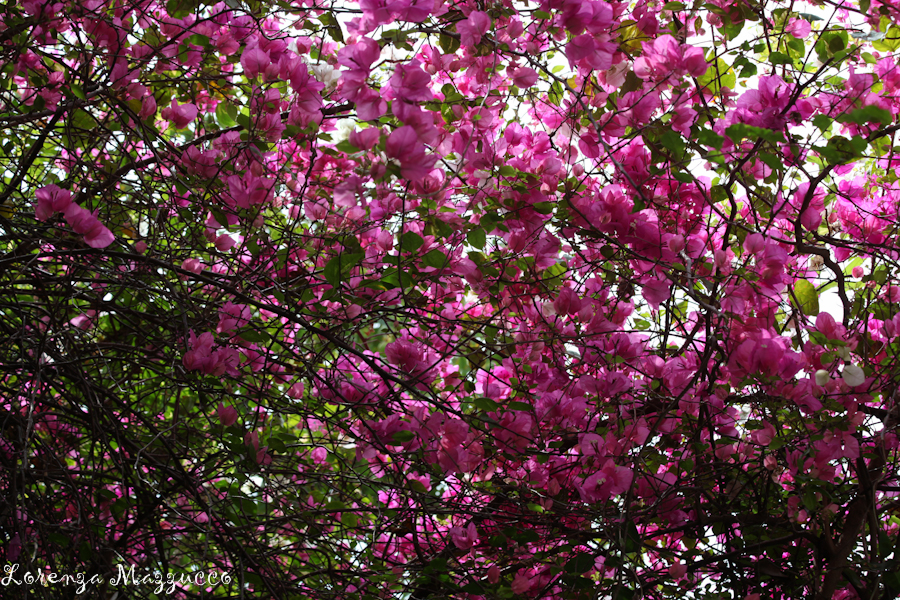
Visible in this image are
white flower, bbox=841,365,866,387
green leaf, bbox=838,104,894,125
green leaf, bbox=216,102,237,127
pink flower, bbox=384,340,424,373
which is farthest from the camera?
green leaf, bbox=216,102,237,127

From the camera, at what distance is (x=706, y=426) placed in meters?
1.79

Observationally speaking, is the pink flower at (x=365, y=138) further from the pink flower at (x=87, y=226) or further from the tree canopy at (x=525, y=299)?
the pink flower at (x=87, y=226)

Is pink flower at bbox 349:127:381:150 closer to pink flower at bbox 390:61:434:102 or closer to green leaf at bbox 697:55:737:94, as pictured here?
pink flower at bbox 390:61:434:102

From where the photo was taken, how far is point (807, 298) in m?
1.81

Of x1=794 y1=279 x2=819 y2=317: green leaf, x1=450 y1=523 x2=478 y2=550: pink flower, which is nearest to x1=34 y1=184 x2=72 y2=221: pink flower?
x1=450 y1=523 x2=478 y2=550: pink flower

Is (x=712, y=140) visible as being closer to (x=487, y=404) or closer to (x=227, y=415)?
(x=487, y=404)

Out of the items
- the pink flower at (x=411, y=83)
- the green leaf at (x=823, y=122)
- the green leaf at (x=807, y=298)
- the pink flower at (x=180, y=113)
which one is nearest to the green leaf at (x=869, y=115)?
the green leaf at (x=823, y=122)

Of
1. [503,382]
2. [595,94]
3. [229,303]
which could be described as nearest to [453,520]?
[503,382]

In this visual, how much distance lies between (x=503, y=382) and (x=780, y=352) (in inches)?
31.9

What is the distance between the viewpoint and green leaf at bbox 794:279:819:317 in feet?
5.89

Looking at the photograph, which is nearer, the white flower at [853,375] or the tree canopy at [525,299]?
the white flower at [853,375]

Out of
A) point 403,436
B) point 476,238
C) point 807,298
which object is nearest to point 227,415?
point 403,436

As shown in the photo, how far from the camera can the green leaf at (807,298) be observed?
70.7 inches

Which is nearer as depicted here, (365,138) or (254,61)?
(365,138)
